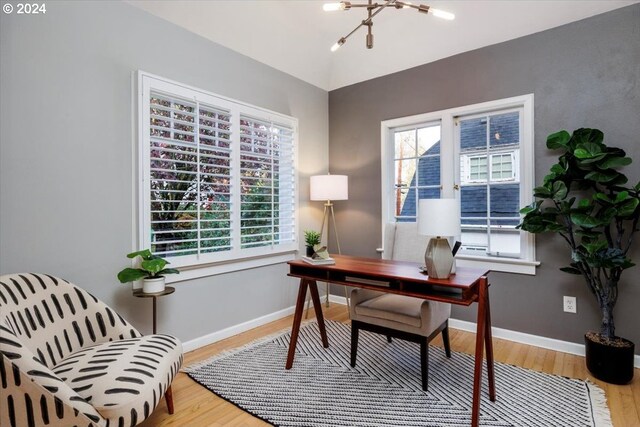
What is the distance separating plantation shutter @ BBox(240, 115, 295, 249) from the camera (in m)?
3.23

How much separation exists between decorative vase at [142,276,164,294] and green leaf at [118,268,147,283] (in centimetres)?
6

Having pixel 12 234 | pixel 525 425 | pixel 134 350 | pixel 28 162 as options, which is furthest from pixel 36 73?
pixel 525 425

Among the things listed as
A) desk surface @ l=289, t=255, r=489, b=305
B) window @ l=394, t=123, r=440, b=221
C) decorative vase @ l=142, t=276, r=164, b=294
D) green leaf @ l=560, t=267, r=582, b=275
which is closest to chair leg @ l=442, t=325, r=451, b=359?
desk surface @ l=289, t=255, r=489, b=305


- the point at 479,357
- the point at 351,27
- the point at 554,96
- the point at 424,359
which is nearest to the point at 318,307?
the point at 424,359

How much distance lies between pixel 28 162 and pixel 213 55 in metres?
1.68

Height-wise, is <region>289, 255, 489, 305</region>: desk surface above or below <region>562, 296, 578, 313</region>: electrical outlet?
above

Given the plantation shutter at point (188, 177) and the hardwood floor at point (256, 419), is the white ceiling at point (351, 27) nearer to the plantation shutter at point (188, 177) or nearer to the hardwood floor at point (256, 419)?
the plantation shutter at point (188, 177)

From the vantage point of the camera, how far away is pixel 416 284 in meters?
1.93

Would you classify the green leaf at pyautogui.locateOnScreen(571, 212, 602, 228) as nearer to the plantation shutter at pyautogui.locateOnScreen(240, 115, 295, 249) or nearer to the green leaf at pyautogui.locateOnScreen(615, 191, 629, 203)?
the green leaf at pyautogui.locateOnScreen(615, 191, 629, 203)

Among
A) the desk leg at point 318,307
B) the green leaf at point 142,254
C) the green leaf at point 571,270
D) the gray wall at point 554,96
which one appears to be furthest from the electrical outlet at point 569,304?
the green leaf at point 142,254

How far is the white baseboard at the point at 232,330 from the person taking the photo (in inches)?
110

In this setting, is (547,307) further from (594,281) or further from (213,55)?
(213,55)

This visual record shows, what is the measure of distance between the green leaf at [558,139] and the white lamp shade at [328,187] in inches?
74.4

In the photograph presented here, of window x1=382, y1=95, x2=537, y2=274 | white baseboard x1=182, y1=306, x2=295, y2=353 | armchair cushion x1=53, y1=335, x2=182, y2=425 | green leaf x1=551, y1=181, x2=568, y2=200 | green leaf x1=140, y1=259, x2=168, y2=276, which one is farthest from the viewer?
window x1=382, y1=95, x2=537, y2=274
